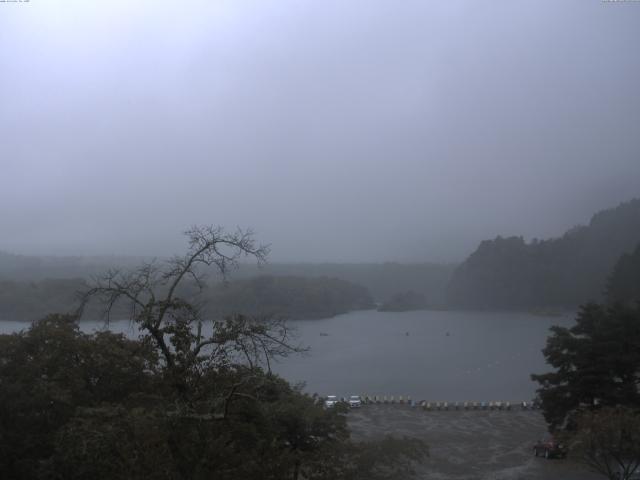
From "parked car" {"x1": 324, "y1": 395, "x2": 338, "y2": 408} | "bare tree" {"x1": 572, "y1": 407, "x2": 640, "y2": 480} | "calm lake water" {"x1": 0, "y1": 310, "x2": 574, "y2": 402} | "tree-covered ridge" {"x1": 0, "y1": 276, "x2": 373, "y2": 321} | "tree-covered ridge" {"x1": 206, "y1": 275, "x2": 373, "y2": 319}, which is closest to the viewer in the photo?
"bare tree" {"x1": 572, "y1": 407, "x2": 640, "y2": 480}

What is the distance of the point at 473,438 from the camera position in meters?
13.5

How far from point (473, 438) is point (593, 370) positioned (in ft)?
10.9

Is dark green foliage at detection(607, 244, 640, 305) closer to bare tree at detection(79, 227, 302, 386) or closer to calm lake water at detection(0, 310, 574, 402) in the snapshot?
calm lake water at detection(0, 310, 574, 402)

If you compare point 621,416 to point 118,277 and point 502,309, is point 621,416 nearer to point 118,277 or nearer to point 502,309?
point 118,277

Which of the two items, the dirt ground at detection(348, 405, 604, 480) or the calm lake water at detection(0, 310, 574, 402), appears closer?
the dirt ground at detection(348, 405, 604, 480)

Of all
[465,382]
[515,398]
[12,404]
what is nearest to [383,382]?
[465,382]

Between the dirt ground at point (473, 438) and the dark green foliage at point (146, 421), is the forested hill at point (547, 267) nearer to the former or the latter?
the dirt ground at point (473, 438)

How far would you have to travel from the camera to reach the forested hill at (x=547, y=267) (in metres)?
52.9

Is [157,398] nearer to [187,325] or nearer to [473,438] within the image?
[187,325]

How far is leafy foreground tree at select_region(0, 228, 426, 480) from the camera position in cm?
329

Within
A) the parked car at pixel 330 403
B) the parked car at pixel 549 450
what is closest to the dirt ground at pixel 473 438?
the parked car at pixel 549 450

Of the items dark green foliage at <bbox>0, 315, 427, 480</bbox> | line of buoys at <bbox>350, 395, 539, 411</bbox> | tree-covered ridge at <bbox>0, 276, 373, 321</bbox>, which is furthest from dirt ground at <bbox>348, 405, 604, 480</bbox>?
tree-covered ridge at <bbox>0, 276, 373, 321</bbox>

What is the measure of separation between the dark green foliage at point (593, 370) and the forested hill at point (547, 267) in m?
41.7

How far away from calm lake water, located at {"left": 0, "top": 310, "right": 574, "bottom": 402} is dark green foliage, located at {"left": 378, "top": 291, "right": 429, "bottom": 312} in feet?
21.7
